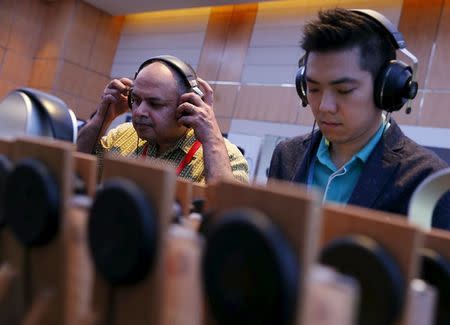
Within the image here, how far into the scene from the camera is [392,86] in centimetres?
126

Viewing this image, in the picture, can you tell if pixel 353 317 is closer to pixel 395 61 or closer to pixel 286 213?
pixel 286 213

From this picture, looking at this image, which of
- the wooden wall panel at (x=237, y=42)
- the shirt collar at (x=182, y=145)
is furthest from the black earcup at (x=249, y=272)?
the wooden wall panel at (x=237, y=42)

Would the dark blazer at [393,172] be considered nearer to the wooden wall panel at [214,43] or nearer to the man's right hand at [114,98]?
the man's right hand at [114,98]

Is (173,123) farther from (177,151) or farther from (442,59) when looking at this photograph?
(442,59)

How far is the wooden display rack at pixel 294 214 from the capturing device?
343mm

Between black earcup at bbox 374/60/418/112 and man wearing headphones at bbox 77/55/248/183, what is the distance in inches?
19.8

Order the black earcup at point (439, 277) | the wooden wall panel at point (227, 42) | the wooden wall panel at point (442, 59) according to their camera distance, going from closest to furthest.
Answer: the black earcup at point (439, 277)
the wooden wall panel at point (442, 59)
the wooden wall panel at point (227, 42)

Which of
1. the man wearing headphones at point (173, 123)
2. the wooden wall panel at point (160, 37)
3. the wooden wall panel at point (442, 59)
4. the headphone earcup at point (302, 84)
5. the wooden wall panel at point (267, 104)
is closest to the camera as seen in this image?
the headphone earcup at point (302, 84)

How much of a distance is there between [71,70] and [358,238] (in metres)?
8.01

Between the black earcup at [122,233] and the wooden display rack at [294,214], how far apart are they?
0.06m

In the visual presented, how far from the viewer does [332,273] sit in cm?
37

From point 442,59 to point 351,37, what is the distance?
385cm

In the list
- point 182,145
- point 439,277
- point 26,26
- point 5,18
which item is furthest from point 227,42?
point 439,277

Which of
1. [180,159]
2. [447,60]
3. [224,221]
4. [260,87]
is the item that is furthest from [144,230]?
[260,87]
